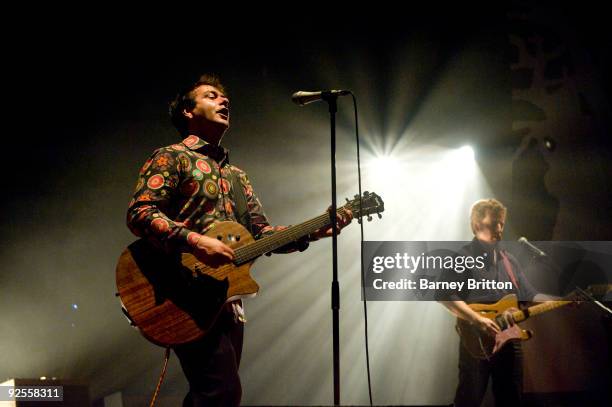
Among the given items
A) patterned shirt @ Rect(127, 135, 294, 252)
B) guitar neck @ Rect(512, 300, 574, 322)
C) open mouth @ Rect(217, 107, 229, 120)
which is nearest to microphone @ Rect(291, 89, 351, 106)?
open mouth @ Rect(217, 107, 229, 120)

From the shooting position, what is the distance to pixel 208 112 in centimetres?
239

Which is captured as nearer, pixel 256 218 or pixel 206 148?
pixel 206 148

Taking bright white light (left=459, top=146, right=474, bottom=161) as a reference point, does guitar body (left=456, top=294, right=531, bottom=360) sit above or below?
below

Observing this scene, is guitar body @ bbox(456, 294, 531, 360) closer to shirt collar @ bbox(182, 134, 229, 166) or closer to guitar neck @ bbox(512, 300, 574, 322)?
guitar neck @ bbox(512, 300, 574, 322)

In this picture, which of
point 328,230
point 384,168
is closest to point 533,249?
point 384,168

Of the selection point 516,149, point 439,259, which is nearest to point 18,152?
point 439,259

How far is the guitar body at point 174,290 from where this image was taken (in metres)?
1.91

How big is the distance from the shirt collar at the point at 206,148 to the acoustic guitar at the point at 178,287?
0.39m

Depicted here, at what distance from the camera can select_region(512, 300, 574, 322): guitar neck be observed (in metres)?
3.85

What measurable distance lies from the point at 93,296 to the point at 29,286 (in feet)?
1.88
